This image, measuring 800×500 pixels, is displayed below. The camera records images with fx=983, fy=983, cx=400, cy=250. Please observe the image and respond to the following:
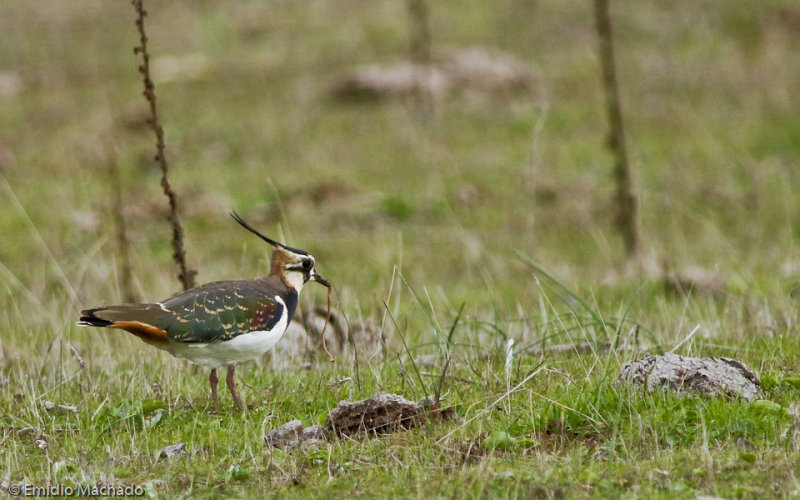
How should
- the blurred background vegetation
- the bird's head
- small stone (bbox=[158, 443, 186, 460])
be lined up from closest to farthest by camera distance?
small stone (bbox=[158, 443, 186, 460]) < the bird's head < the blurred background vegetation

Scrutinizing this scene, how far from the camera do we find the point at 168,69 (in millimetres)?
21984

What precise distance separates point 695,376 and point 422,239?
771 centimetres

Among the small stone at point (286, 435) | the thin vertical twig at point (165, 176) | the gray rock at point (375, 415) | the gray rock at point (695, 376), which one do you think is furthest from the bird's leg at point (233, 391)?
the gray rock at point (695, 376)

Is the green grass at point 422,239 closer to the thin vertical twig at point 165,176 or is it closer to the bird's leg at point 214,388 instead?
the bird's leg at point 214,388

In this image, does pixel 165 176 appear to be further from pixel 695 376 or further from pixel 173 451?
pixel 695 376

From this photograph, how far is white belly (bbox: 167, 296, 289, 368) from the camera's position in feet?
18.5

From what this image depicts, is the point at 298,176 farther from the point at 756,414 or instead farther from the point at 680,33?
the point at 756,414

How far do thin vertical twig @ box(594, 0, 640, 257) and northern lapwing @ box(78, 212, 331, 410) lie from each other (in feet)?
17.2

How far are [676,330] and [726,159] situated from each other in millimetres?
8722

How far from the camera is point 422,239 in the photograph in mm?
12852

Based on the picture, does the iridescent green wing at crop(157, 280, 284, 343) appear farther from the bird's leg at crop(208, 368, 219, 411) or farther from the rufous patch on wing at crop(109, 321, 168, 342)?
the bird's leg at crop(208, 368, 219, 411)

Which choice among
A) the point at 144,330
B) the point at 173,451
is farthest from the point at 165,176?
the point at 173,451

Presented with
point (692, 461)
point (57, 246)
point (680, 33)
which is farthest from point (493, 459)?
point (680, 33)

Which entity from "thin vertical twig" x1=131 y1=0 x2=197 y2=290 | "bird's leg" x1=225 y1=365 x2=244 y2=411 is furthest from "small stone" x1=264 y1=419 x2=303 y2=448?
"thin vertical twig" x1=131 y1=0 x2=197 y2=290
